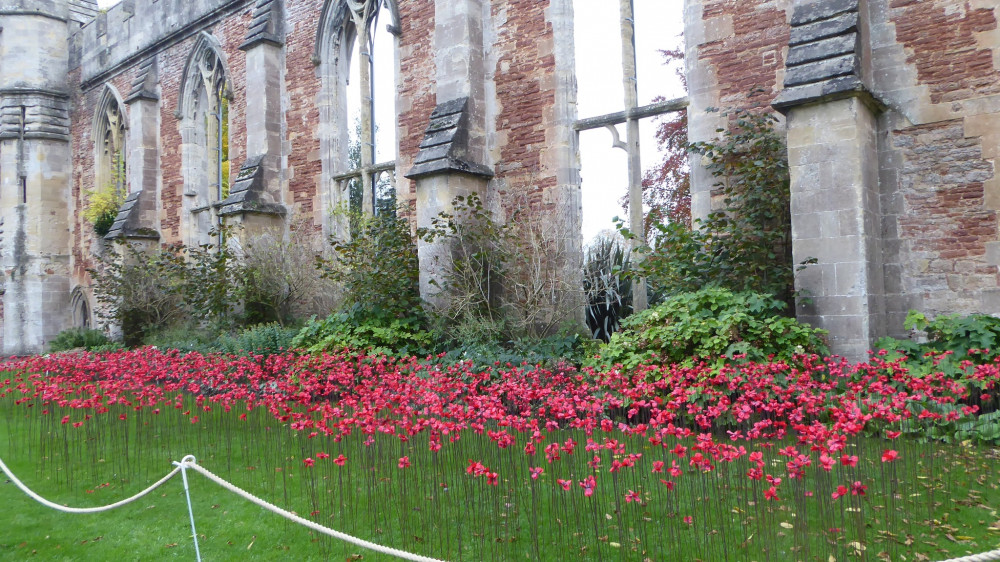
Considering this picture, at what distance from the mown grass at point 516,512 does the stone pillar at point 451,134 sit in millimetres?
4508

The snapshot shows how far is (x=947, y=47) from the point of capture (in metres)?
7.04

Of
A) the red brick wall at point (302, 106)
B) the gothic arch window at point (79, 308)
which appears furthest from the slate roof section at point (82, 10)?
the red brick wall at point (302, 106)

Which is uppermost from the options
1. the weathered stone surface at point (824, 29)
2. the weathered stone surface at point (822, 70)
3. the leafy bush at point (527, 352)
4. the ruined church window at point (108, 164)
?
the ruined church window at point (108, 164)

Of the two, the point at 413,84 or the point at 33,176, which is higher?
the point at 33,176

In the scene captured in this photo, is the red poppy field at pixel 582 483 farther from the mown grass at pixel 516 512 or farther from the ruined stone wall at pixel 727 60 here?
the ruined stone wall at pixel 727 60

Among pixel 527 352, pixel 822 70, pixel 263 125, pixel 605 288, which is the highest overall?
pixel 263 125

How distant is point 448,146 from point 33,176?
1536 cm

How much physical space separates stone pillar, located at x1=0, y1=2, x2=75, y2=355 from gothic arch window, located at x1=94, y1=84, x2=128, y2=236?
63.3 inches

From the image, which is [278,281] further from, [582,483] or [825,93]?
[582,483]

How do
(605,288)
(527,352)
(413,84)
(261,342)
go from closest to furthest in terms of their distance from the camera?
1. (527,352)
2. (605,288)
3. (261,342)
4. (413,84)

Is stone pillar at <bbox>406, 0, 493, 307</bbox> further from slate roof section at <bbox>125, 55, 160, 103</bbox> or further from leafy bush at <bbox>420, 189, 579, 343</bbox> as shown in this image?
slate roof section at <bbox>125, 55, 160, 103</bbox>

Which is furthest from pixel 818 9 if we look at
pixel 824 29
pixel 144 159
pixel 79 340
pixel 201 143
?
pixel 79 340

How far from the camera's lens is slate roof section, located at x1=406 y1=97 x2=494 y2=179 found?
32.1ft

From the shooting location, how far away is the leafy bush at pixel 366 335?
30.6 ft
